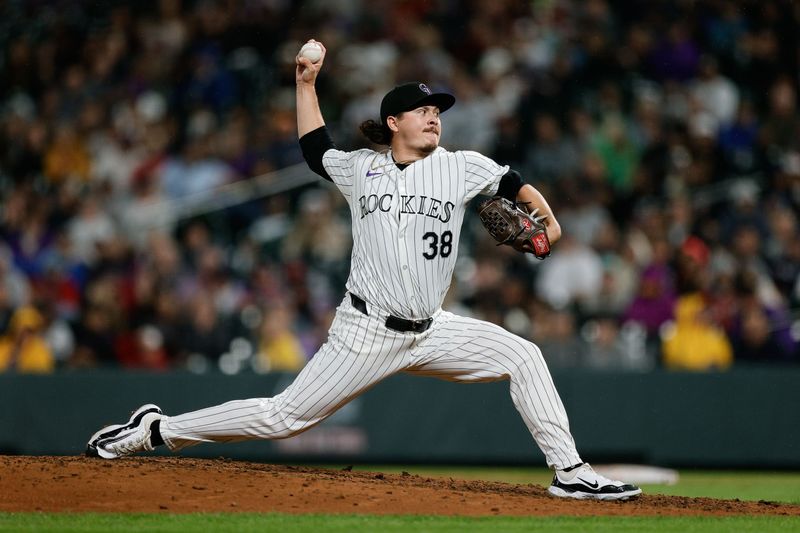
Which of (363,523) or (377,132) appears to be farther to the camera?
(377,132)

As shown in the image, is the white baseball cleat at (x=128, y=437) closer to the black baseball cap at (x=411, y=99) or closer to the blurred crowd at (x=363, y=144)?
the black baseball cap at (x=411, y=99)

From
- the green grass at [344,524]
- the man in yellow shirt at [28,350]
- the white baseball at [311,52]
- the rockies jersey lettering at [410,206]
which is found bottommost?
the green grass at [344,524]

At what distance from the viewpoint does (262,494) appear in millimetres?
6113

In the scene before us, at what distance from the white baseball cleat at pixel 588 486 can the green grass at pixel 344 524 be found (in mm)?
321

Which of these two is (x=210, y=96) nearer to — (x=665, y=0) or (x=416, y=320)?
(x=665, y=0)

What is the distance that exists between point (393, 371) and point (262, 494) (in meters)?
0.88

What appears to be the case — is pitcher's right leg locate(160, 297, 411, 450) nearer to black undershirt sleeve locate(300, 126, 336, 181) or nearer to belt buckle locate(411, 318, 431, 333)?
belt buckle locate(411, 318, 431, 333)

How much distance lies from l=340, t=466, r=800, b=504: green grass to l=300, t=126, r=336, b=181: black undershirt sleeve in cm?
342

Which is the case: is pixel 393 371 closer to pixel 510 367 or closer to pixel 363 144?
pixel 510 367

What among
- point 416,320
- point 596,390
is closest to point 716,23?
point 596,390

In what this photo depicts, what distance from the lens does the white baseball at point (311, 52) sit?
6.44m

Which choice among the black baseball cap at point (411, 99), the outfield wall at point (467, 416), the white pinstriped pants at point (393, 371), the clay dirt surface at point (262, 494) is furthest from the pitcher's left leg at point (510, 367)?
the outfield wall at point (467, 416)

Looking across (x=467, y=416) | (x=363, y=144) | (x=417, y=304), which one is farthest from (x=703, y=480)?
(x=417, y=304)

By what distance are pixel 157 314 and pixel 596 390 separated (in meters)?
4.22
